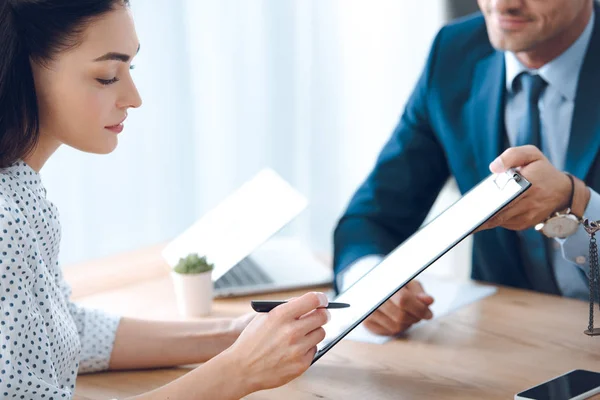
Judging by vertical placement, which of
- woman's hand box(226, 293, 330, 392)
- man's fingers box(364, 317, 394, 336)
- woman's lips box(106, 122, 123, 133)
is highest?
woman's lips box(106, 122, 123, 133)

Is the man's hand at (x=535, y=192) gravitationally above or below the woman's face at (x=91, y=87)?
below

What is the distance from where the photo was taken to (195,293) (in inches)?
57.8

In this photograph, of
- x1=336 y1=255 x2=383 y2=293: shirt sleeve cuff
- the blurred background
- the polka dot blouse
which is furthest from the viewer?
the blurred background

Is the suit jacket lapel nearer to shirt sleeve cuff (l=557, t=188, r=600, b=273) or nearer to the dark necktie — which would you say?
the dark necktie

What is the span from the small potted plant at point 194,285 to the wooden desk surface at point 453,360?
3 cm

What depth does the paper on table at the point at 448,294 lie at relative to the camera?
145cm

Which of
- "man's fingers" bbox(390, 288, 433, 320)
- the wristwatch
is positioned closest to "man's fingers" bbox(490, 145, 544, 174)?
the wristwatch

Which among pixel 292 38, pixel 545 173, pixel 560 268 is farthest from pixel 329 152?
pixel 545 173

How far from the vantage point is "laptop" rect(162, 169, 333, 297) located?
1.52 metres

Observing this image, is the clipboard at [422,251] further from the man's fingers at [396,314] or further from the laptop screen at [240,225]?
the laptop screen at [240,225]

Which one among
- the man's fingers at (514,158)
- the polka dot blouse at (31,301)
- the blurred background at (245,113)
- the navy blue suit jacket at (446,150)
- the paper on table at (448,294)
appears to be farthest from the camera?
the blurred background at (245,113)

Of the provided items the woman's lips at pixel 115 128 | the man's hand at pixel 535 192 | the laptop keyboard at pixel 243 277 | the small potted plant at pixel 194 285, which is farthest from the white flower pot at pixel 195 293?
the man's hand at pixel 535 192

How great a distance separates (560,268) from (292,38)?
5.62 feet

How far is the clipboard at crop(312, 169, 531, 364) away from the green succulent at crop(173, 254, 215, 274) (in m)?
0.36
